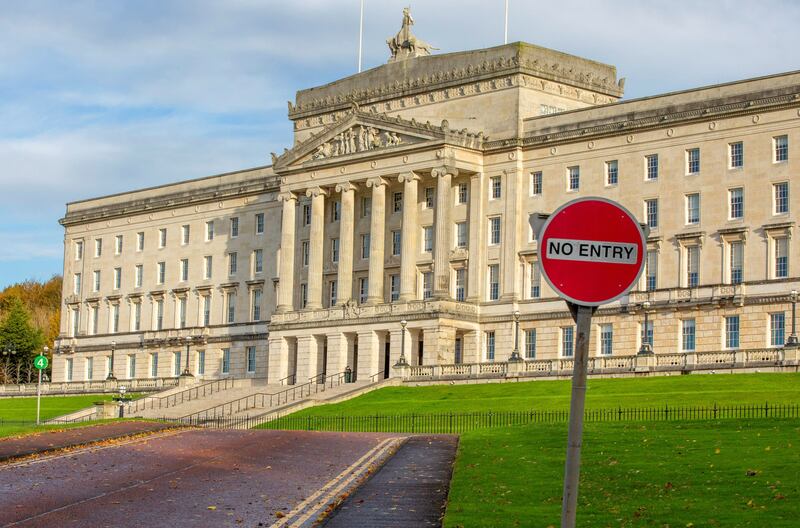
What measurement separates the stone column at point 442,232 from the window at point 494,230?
303 centimetres

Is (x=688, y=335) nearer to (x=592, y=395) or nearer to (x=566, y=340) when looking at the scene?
(x=566, y=340)

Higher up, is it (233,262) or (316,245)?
(316,245)

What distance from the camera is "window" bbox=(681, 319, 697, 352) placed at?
88562 millimetres

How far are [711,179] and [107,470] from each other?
189ft

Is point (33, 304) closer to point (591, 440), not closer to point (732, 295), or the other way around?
point (732, 295)

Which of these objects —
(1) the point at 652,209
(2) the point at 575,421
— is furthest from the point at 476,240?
(2) the point at 575,421

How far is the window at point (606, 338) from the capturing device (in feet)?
305

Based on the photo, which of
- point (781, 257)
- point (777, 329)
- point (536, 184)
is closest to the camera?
point (777, 329)

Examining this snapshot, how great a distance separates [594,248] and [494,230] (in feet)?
285

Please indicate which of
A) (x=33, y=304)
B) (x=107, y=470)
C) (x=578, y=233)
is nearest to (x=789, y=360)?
(x=107, y=470)

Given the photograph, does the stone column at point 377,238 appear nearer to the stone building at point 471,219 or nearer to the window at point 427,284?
the stone building at point 471,219

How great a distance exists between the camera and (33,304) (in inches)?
7672

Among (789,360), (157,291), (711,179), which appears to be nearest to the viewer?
(789,360)

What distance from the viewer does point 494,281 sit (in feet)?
329
